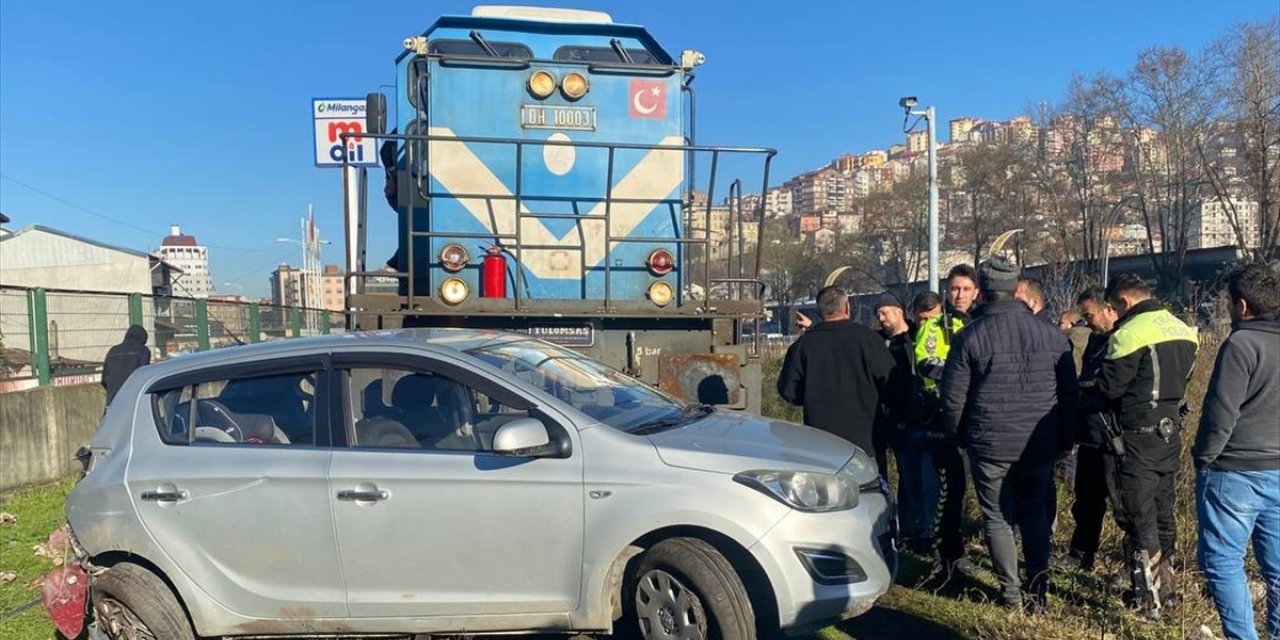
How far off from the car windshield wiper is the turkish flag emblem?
3.69 m

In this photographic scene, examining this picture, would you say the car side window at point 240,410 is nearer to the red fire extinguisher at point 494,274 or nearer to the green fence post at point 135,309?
the red fire extinguisher at point 494,274

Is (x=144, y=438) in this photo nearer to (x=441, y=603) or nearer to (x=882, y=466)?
(x=441, y=603)

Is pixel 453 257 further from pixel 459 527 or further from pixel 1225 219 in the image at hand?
pixel 1225 219

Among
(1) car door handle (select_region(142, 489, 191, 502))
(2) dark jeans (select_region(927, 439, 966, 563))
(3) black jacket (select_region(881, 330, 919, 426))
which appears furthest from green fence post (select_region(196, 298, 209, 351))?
(2) dark jeans (select_region(927, 439, 966, 563))

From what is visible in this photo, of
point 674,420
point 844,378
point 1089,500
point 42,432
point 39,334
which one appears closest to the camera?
point 674,420

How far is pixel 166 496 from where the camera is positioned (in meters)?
4.40

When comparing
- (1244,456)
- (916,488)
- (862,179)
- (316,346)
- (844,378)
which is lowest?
(916,488)

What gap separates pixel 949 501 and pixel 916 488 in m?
0.94

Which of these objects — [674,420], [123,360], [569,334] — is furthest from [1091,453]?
[123,360]

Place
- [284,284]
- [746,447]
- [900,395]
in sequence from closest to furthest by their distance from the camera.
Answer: [746,447] → [900,395] → [284,284]

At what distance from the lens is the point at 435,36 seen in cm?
799

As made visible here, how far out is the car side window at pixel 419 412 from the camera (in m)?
4.36

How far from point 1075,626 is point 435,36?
6.58 m

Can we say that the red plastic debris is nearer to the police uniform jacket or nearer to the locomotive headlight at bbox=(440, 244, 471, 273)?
the locomotive headlight at bbox=(440, 244, 471, 273)
